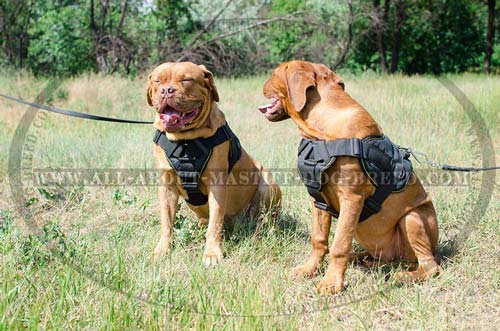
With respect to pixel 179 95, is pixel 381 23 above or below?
above

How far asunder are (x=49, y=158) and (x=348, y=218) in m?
3.99

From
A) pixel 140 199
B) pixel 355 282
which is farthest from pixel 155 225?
pixel 355 282

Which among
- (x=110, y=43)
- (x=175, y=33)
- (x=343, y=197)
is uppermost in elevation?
(x=175, y=33)

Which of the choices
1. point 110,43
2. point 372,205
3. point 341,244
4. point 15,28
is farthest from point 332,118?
point 15,28

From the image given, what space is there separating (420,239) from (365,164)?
65 centimetres

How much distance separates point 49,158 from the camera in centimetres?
550

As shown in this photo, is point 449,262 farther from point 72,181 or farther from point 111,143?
point 111,143

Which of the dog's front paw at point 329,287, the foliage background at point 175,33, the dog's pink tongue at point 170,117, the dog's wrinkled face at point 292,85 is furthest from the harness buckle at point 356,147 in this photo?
the foliage background at point 175,33

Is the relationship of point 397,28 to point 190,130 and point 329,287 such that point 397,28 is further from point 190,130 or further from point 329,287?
point 329,287

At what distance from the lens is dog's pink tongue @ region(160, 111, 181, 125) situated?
314 centimetres

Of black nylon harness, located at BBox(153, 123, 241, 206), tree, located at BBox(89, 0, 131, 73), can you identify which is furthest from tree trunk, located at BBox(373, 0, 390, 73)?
black nylon harness, located at BBox(153, 123, 241, 206)

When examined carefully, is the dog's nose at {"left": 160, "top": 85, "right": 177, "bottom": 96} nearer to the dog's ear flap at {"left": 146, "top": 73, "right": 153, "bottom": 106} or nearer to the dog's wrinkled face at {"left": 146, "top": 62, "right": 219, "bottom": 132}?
the dog's wrinkled face at {"left": 146, "top": 62, "right": 219, "bottom": 132}

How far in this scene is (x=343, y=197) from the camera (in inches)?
108

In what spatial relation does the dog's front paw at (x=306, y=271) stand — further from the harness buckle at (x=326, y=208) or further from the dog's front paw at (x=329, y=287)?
the harness buckle at (x=326, y=208)
